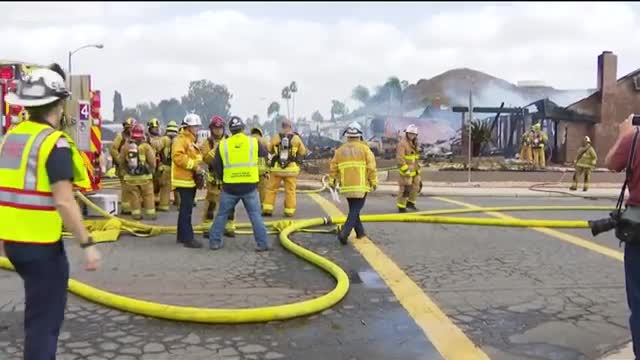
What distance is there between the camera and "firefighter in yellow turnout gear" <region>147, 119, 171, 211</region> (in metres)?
10.6

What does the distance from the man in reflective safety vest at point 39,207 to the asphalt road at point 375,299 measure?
94cm

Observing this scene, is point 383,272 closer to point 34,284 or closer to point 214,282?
point 214,282

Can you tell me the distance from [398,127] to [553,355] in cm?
3524

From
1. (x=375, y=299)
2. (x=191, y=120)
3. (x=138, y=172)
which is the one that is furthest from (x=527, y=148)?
(x=375, y=299)

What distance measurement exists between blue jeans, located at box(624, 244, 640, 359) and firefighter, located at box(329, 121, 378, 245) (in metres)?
4.28

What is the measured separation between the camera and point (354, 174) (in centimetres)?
776

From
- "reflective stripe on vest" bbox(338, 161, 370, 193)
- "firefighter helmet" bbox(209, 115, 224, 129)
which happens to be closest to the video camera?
"reflective stripe on vest" bbox(338, 161, 370, 193)

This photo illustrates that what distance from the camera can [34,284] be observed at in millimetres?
3080

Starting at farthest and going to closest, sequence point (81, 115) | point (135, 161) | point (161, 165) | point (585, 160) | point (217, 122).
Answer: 1. point (585, 160)
2. point (161, 165)
3. point (135, 161)
4. point (81, 115)
5. point (217, 122)

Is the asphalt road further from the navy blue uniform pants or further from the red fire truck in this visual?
the red fire truck

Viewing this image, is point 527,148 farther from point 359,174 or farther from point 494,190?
point 359,174

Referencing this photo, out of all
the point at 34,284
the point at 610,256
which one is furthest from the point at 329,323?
the point at 610,256

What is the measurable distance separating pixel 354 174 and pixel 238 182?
4.74 feet

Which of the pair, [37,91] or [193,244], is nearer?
[37,91]
